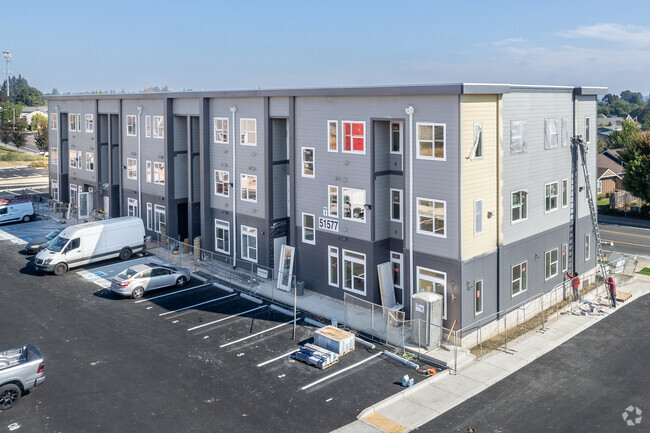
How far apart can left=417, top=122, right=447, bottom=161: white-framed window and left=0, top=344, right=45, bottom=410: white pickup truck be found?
16.4 m

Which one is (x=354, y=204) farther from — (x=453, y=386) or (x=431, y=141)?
(x=453, y=386)

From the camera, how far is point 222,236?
3750 centimetres

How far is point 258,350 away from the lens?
24.3 metres

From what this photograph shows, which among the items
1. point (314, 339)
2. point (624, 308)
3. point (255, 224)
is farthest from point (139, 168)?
point (624, 308)

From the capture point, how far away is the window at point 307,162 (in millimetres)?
30797

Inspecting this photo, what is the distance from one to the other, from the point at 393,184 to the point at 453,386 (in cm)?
1031

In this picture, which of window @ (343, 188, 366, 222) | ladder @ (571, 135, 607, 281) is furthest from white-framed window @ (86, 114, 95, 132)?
ladder @ (571, 135, 607, 281)

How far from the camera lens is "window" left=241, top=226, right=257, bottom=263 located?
3503 centimetres

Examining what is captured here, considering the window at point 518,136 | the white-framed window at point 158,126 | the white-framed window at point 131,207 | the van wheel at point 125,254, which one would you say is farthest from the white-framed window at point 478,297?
the white-framed window at point 131,207

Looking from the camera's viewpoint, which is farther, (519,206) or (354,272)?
(354,272)

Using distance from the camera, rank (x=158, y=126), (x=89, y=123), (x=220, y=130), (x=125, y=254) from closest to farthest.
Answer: (x=220, y=130), (x=125, y=254), (x=158, y=126), (x=89, y=123)

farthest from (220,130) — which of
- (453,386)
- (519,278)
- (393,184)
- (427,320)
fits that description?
(453,386)

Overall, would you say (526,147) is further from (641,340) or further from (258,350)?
(258,350)

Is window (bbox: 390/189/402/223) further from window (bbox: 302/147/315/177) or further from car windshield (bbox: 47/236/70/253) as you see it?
car windshield (bbox: 47/236/70/253)
